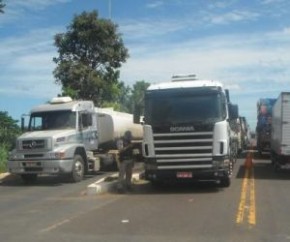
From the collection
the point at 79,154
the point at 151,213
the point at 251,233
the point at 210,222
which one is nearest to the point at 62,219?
the point at 151,213

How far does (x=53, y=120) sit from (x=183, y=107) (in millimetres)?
6961

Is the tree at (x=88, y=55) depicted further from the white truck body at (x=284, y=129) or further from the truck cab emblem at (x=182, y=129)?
the truck cab emblem at (x=182, y=129)

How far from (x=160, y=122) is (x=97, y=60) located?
2254cm

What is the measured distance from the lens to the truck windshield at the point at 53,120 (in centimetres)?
2317

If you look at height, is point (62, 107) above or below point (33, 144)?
above

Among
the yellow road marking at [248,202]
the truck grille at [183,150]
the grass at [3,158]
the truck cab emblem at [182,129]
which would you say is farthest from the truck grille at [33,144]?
the yellow road marking at [248,202]

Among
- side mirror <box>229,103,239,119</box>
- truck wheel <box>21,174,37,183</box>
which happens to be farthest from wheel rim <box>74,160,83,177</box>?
side mirror <box>229,103,239,119</box>

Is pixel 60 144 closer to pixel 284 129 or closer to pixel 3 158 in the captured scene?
pixel 284 129

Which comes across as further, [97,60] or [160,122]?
[97,60]

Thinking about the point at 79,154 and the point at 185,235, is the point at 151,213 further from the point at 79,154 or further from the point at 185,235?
the point at 79,154

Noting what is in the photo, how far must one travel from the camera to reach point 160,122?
17766 mm

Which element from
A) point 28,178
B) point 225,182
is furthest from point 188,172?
point 28,178

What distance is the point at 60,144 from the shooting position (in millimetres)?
22156

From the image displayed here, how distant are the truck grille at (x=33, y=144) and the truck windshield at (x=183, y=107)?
5.42 meters
